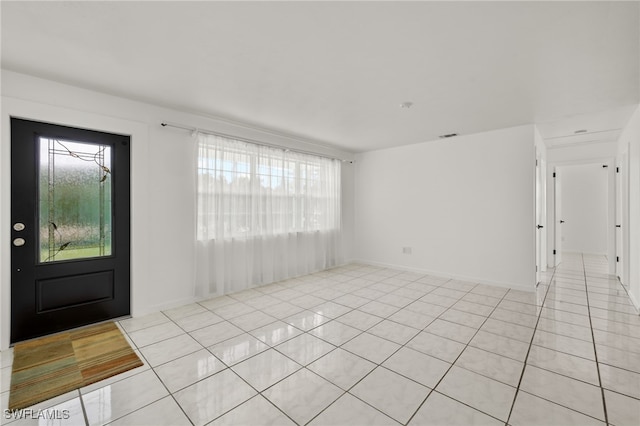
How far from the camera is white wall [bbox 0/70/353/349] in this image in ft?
8.79

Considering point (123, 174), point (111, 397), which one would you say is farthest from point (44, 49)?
point (111, 397)

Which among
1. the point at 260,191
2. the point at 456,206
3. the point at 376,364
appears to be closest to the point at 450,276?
the point at 456,206

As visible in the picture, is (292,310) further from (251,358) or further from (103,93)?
(103,93)

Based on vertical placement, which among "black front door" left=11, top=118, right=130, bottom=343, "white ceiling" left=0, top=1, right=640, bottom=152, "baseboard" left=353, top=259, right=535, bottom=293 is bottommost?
"baseboard" left=353, top=259, right=535, bottom=293

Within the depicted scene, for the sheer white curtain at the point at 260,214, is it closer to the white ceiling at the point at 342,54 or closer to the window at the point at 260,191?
the window at the point at 260,191

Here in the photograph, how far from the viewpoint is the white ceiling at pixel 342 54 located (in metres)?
1.92

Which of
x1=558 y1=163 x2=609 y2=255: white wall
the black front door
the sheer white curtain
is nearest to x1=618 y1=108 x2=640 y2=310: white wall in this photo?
x1=558 y1=163 x2=609 y2=255: white wall

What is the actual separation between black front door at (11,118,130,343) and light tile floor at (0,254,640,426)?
45 centimetres

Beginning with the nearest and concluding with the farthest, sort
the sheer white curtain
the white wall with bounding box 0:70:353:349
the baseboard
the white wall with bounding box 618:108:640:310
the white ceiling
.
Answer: the white ceiling
the white wall with bounding box 0:70:353:349
the white wall with bounding box 618:108:640:310
the sheer white curtain
the baseboard

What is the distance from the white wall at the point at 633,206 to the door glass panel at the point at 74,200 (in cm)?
662

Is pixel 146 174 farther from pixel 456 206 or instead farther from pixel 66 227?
pixel 456 206

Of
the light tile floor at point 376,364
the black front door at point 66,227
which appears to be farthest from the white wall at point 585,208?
the black front door at point 66,227

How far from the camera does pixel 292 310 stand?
11.9 feet

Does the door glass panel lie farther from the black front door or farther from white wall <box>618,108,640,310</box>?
white wall <box>618,108,640,310</box>
